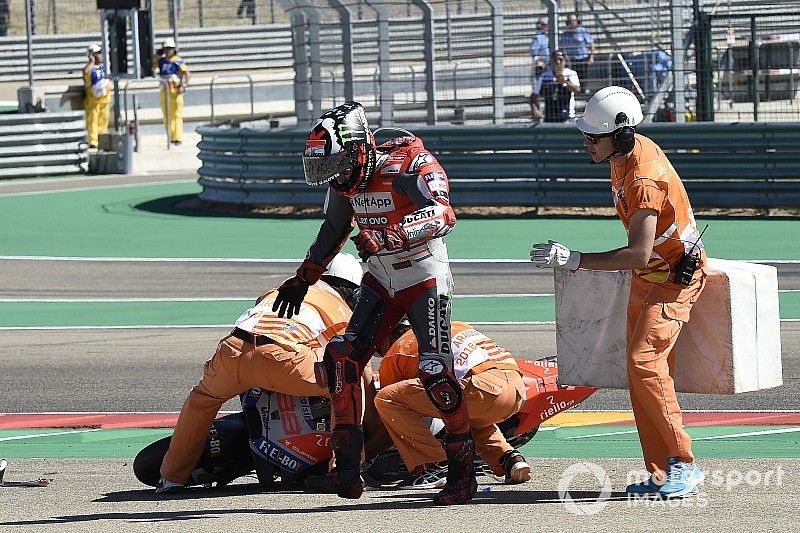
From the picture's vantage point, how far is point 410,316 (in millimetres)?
6578

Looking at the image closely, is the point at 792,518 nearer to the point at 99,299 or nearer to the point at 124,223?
the point at 99,299

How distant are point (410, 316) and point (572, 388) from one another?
1.21 m

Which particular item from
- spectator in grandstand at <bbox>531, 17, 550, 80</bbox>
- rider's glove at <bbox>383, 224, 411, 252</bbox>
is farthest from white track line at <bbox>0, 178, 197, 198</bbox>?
rider's glove at <bbox>383, 224, 411, 252</bbox>

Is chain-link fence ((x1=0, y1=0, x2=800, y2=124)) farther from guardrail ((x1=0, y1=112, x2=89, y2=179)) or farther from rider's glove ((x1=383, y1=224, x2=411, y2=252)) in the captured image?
rider's glove ((x1=383, y1=224, x2=411, y2=252))

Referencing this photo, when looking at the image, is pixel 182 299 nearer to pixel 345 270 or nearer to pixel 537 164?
pixel 537 164

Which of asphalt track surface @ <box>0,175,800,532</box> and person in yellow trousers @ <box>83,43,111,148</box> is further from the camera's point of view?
person in yellow trousers @ <box>83,43,111,148</box>

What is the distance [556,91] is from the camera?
62.9 feet

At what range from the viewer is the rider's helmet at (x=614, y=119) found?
6445 mm

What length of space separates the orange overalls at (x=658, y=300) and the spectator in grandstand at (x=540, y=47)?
12595 mm

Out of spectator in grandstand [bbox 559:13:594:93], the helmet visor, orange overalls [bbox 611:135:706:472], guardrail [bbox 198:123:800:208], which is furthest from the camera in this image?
spectator in grandstand [bbox 559:13:594:93]

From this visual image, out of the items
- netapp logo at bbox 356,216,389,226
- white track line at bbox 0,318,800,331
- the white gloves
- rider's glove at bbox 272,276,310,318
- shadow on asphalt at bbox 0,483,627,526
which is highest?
netapp logo at bbox 356,216,389,226

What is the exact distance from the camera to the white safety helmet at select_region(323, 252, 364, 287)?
7.37 m

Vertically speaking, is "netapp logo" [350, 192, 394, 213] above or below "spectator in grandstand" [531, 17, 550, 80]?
below

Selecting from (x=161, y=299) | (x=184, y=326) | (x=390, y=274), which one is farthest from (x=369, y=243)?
(x=161, y=299)
